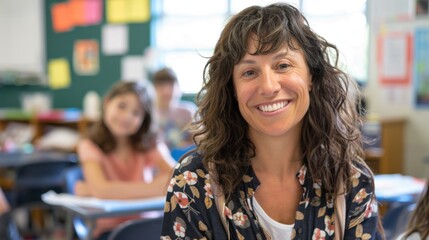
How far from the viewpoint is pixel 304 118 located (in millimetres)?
1578

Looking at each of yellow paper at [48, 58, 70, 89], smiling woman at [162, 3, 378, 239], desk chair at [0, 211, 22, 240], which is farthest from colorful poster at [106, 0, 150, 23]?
smiling woman at [162, 3, 378, 239]

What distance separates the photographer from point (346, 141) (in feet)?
5.22

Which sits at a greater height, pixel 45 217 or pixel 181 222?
pixel 181 222

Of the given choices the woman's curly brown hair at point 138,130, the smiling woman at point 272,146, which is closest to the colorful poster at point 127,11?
the woman's curly brown hair at point 138,130

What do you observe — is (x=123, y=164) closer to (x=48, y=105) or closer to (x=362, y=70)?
(x=362, y=70)

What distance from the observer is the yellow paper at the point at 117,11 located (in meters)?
6.45

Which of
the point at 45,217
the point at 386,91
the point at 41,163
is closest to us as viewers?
the point at 41,163

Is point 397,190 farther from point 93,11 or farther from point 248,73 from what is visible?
point 93,11

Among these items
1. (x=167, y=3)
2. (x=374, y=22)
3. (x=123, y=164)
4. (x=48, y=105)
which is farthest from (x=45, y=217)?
(x=374, y=22)

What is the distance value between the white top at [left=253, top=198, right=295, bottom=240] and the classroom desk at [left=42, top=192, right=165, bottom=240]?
1.25 m

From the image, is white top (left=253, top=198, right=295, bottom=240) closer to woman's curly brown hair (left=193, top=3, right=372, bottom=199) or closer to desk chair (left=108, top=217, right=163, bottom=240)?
woman's curly brown hair (left=193, top=3, right=372, bottom=199)

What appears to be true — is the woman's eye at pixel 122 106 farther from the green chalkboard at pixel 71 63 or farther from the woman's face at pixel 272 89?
the green chalkboard at pixel 71 63

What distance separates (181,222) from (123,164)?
1.75m

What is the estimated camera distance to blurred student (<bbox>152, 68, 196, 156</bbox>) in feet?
15.3
